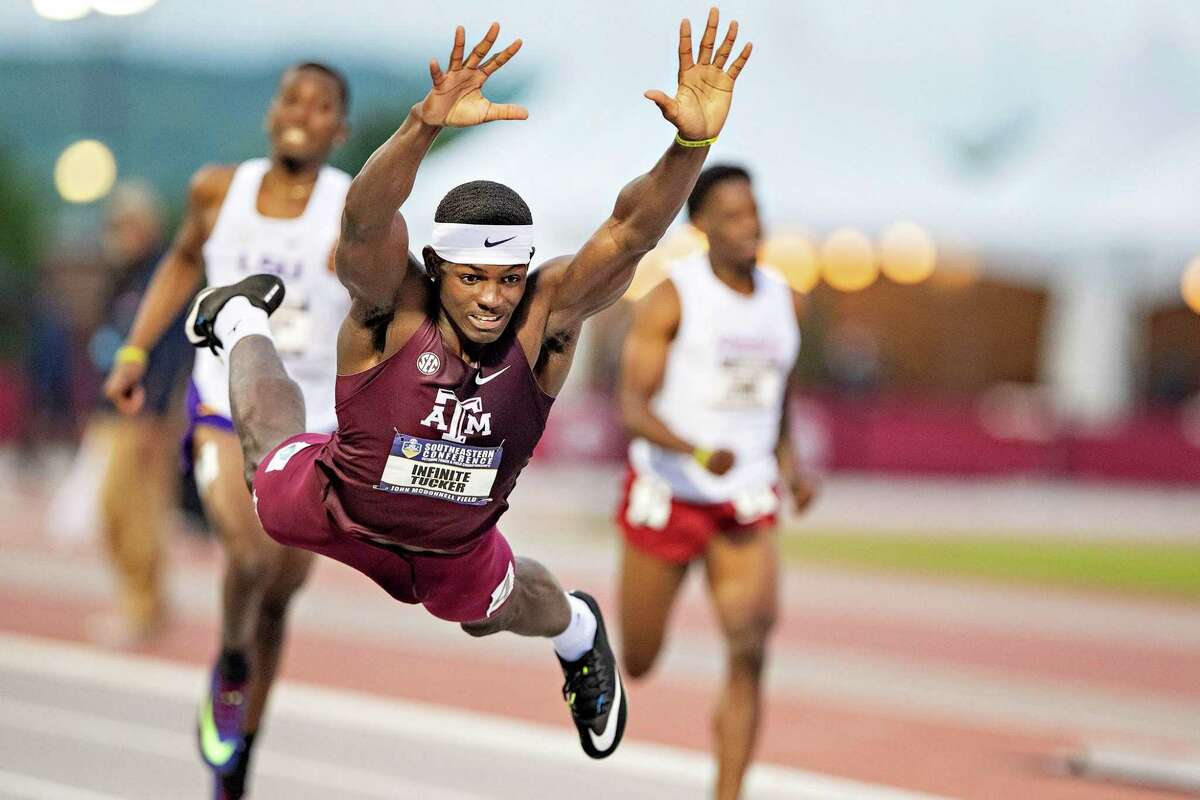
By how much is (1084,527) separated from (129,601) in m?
12.9

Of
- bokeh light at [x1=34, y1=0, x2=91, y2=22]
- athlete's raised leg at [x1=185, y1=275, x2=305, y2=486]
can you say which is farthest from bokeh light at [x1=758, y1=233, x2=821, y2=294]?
athlete's raised leg at [x1=185, y1=275, x2=305, y2=486]

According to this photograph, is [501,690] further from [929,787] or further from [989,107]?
[989,107]

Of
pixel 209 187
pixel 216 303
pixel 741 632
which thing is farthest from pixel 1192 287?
pixel 216 303

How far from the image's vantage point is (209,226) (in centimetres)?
696

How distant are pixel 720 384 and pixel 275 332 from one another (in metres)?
1.75

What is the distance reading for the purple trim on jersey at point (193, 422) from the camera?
676 cm

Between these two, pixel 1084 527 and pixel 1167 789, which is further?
pixel 1084 527

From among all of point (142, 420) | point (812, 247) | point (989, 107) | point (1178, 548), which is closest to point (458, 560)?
point (142, 420)

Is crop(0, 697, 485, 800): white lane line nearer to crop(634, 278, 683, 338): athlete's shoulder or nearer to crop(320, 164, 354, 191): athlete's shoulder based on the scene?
crop(634, 278, 683, 338): athlete's shoulder

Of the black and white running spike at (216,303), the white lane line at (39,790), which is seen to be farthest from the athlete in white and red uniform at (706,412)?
the white lane line at (39,790)

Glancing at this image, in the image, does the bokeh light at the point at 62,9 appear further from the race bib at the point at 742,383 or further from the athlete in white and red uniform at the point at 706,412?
the race bib at the point at 742,383

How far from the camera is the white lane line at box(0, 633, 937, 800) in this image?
770 centimetres

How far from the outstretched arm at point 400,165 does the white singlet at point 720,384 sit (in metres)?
2.64

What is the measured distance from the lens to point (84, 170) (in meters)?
51.7
